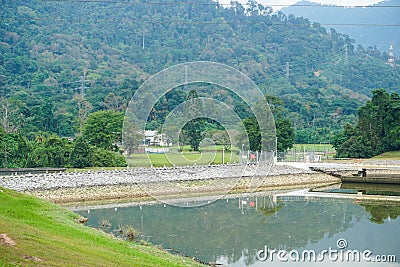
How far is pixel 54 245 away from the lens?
45.7 feet

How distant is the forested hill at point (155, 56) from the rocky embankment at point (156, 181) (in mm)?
21888

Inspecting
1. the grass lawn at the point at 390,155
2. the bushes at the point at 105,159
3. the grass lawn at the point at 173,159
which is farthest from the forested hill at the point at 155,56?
the grass lawn at the point at 173,159

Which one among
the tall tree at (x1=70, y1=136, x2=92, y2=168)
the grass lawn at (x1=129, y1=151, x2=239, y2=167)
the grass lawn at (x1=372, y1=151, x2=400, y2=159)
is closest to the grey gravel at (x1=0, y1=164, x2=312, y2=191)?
the grass lawn at (x1=129, y1=151, x2=239, y2=167)

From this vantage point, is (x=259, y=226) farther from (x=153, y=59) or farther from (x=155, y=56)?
(x=155, y=56)

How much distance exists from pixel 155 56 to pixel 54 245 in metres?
91.1

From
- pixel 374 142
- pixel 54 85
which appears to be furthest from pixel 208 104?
pixel 54 85

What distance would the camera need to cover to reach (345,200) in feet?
106

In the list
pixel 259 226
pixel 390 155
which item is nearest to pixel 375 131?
pixel 390 155

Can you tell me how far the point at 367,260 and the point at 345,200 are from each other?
1306 centimetres

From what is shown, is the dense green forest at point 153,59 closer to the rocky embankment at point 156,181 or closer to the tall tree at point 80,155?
the tall tree at point 80,155

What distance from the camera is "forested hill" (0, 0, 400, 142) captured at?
69438mm

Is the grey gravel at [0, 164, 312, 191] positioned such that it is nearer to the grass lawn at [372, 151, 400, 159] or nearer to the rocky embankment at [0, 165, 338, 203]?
the rocky embankment at [0, 165, 338, 203]

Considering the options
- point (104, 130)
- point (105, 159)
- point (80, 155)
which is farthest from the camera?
point (104, 130)

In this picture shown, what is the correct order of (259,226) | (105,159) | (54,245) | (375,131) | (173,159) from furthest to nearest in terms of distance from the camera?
(375,131)
(105,159)
(173,159)
(259,226)
(54,245)
